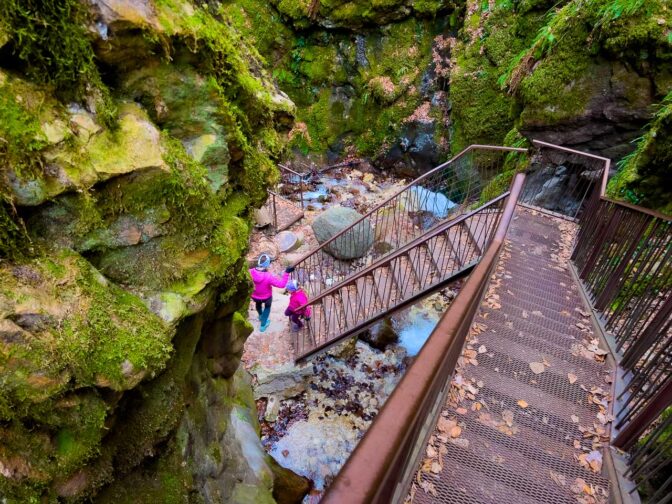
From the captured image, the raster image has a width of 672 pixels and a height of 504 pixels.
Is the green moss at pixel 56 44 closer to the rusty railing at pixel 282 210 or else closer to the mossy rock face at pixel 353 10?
the rusty railing at pixel 282 210

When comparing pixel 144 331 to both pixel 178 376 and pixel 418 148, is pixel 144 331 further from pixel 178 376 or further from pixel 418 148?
pixel 418 148

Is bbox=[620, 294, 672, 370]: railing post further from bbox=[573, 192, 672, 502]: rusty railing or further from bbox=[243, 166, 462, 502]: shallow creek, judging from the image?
bbox=[243, 166, 462, 502]: shallow creek

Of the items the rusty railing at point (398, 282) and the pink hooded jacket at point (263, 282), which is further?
the pink hooded jacket at point (263, 282)

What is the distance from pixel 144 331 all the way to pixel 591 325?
4281mm

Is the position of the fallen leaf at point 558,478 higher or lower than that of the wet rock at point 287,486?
higher

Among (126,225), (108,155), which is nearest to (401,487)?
(126,225)

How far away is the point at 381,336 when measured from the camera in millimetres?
8430


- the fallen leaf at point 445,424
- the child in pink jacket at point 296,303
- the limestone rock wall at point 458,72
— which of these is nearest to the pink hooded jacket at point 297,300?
the child in pink jacket at point 296,303

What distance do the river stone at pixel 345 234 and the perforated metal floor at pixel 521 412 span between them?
5955mm

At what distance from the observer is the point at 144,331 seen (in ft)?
6.88

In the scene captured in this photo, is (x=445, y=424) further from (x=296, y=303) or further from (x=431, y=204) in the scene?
(x=431, y=204)

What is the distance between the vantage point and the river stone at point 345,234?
33.3ft

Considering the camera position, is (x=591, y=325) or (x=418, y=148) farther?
(x=418, y=148)

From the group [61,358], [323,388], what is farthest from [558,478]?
[323,388]
